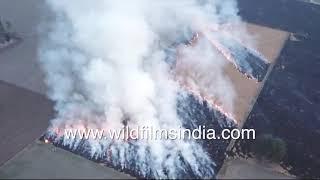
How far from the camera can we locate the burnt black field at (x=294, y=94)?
38622 mm

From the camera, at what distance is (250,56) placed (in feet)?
172

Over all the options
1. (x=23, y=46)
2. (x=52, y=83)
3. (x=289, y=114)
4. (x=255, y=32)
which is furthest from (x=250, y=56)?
(x=23, y=46)

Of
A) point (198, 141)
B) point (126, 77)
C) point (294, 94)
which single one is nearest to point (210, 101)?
point (198, 141)

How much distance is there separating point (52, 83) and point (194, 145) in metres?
17.3

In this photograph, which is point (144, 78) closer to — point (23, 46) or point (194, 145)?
point (194, 145)

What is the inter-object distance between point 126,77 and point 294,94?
1899cm

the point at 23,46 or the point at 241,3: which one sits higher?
the point at 241,3

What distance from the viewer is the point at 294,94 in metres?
46.8

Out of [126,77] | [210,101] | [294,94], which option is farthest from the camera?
[294,94]

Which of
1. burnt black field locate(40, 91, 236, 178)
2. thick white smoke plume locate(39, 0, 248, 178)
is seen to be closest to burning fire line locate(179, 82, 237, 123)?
burnt black field locate(40, 91, 236, 178)

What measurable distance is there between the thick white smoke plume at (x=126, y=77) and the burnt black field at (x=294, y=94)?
464 centimetres

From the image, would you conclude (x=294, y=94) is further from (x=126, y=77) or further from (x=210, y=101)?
(x=126, y=77)

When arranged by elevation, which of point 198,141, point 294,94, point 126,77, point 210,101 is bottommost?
point 198,141

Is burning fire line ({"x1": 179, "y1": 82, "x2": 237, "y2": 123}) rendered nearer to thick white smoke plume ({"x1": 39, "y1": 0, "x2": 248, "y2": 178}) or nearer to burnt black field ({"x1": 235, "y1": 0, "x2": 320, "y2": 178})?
thick white smoke plume ({"x1": 39, "y1": 0, "x2": 248, "y2": 178})
